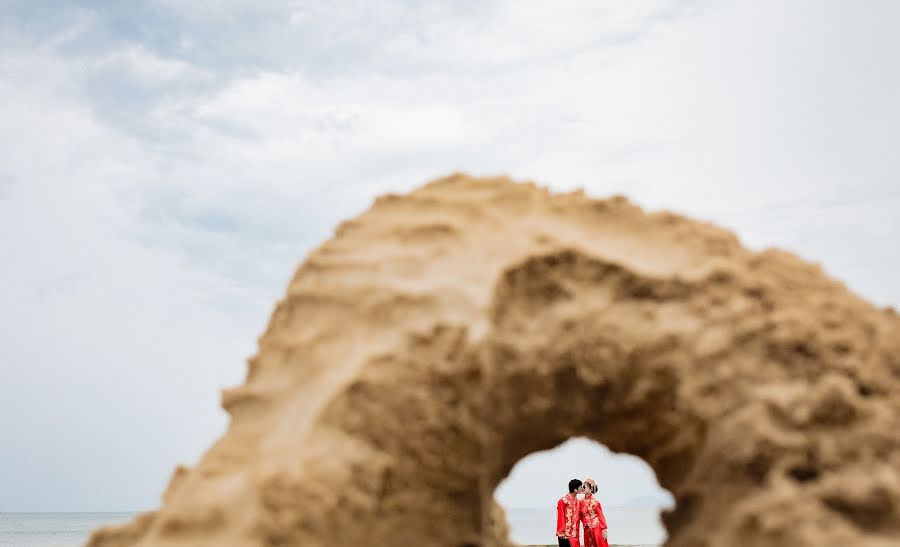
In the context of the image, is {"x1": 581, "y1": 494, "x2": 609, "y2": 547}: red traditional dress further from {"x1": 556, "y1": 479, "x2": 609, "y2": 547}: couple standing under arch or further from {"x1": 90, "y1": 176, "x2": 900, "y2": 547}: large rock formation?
{"x1": 90, "y1": 176, "x2": 900, "y2": 547}: large rock formation

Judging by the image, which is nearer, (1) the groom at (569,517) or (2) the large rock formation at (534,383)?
(2) the large rock formation at (534,383)

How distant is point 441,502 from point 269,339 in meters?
1.27

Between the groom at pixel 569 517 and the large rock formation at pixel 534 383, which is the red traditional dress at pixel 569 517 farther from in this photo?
the large rock formation at pixel 534 383

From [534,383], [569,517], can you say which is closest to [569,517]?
[569,517]

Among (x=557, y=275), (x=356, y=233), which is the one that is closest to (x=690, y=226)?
(x=557, y=275)

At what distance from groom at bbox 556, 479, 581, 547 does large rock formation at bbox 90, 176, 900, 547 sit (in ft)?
10.8

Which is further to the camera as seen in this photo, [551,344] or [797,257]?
[797,257]

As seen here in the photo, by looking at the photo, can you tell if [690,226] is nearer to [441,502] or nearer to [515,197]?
[515,197]

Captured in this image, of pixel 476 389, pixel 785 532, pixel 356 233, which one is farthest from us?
pixel 356 233

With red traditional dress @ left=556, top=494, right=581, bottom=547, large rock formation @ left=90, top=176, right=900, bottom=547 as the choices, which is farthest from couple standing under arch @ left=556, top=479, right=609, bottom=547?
large rock formation @ left=90, top=176, right=900, bottom=547

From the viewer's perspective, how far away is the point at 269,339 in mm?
4707

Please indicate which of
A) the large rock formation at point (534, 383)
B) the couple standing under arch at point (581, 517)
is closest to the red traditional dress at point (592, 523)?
the couple standing under arch at point (581, 517)

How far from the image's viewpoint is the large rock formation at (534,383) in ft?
12.9

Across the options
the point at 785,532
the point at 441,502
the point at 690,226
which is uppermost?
the point at 690,226
